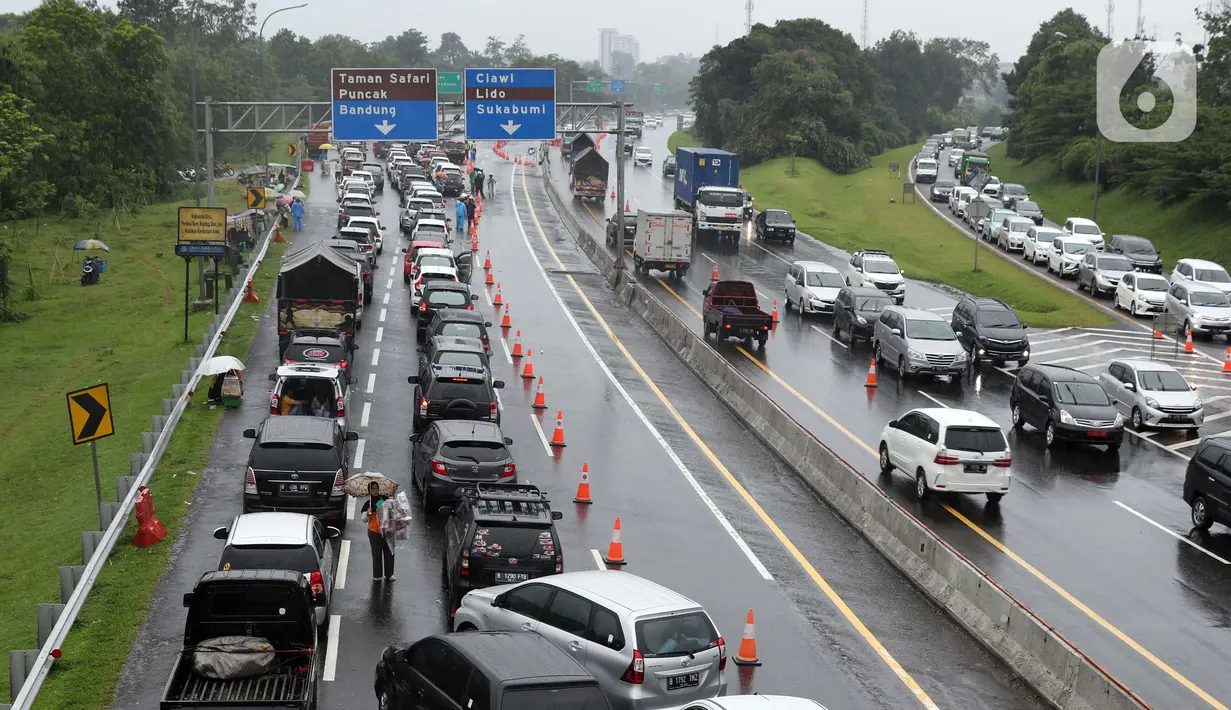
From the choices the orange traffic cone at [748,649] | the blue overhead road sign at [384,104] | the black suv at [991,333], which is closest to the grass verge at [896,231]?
the black suv at [991,333]

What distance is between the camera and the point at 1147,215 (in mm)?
70750

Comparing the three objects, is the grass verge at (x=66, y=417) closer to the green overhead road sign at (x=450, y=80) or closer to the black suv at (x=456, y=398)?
the black suv at (x=456, y=398)

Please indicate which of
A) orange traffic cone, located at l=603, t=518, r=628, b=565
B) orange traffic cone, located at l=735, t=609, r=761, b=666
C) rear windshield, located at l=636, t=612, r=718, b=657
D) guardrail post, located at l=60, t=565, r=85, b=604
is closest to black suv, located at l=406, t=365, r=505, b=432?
orange traffic cone, located at l=603, t=518, r=628, b=565

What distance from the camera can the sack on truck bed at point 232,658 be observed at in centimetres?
1300

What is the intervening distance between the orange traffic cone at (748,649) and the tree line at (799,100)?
92.7 metres

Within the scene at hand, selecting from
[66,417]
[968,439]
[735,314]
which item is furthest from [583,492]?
[66,417]

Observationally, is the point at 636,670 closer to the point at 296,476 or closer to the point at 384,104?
the point at 296,476

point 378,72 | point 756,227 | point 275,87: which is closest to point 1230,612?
point 378,72

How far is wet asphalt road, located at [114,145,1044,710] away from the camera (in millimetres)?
17047

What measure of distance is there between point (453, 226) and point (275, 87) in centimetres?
8259

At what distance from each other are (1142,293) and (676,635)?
1502 inches

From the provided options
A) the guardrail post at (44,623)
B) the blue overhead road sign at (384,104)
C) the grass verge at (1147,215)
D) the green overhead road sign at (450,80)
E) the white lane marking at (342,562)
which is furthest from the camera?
the grass verge at (1147,215)

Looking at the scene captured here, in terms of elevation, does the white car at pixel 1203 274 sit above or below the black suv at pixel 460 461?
above

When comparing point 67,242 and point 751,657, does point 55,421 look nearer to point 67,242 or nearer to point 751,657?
point 751,657
